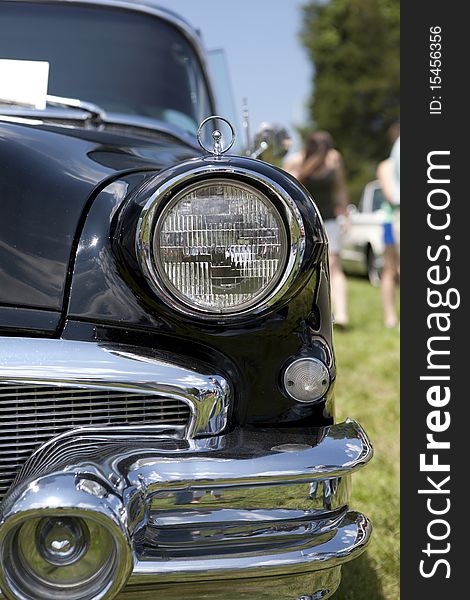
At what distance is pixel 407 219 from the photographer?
3.58m

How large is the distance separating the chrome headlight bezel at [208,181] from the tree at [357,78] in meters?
25.6

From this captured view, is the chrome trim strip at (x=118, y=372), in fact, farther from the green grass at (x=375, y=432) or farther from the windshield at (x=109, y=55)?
the windshield at (x=109, y=55)

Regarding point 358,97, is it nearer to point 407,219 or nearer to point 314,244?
point 407,219

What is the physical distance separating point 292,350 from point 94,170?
0.60 metres

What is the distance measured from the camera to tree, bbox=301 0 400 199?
1086 inches

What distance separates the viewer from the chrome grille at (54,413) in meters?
1.54

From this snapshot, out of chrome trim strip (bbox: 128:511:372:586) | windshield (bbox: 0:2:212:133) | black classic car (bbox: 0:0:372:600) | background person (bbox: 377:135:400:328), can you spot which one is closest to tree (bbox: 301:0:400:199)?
background person (bbox: 377:135:400:328)

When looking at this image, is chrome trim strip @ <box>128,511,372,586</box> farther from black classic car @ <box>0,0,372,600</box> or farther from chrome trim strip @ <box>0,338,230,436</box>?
chrome trim strip @ <box>0,338,230,436</box>

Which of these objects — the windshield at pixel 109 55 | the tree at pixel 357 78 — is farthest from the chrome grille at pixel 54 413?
the tree at pixel 357 78

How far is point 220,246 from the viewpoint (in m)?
1.60

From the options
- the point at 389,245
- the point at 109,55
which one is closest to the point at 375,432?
the point at 109,55

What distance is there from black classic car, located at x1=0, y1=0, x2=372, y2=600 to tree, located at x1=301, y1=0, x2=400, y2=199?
25.5 metres

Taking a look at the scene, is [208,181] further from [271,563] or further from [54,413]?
[271,563]

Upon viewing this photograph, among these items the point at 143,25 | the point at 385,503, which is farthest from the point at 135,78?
the point at 385,503
